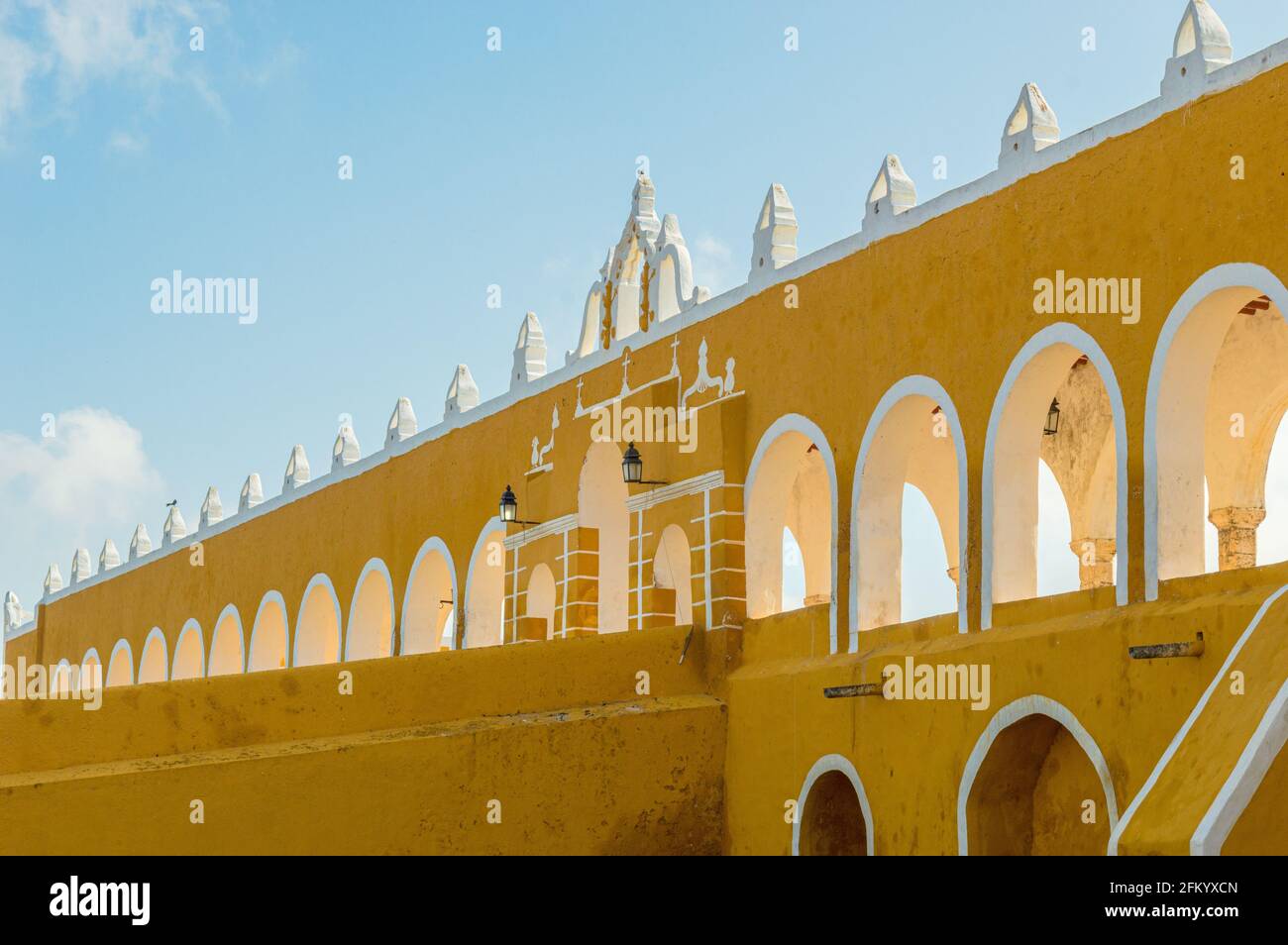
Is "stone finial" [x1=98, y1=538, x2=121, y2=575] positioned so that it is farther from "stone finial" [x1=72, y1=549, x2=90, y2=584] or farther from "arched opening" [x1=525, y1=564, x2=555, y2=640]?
"arched opening" [x1=525, y1=564, x2=555, y2=640]

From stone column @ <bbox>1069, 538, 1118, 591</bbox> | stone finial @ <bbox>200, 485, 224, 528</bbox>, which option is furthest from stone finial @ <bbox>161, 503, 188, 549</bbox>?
stone column @ <bbox>1069, 538, 1118, 591</bbox>

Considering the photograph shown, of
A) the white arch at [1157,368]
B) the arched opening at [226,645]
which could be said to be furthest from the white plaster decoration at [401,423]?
the white arch at [1157,368]

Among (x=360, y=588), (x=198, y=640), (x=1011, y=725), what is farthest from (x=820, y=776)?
(x=198, y=640)

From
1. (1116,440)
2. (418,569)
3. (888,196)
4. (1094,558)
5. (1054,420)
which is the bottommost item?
(1094,558)

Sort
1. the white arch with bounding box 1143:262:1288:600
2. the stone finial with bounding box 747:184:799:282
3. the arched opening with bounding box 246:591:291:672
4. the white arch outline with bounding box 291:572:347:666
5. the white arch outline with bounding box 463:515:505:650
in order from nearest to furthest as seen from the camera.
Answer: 1. the white arch with bounding box 1143:262:1288:600
2. the stone finial with bounding box 747:184:799:282
3. the white arch outline with bounding box 463:515:505:650
4. the white arch outline with bounding box 291:572:347:666
5. the arched opening with bounding box 246:591:291:672

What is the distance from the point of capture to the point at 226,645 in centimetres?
2111

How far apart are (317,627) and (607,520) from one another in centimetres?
597

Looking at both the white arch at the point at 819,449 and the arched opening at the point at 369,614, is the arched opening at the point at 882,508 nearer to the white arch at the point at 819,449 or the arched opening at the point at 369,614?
the white arch at the point at 819,449

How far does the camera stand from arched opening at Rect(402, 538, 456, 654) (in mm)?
16562

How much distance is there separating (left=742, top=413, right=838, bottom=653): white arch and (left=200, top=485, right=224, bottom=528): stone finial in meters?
11.6

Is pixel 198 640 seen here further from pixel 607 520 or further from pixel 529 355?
pixel 607 520

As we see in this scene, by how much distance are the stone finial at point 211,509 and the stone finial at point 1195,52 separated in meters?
15.7
